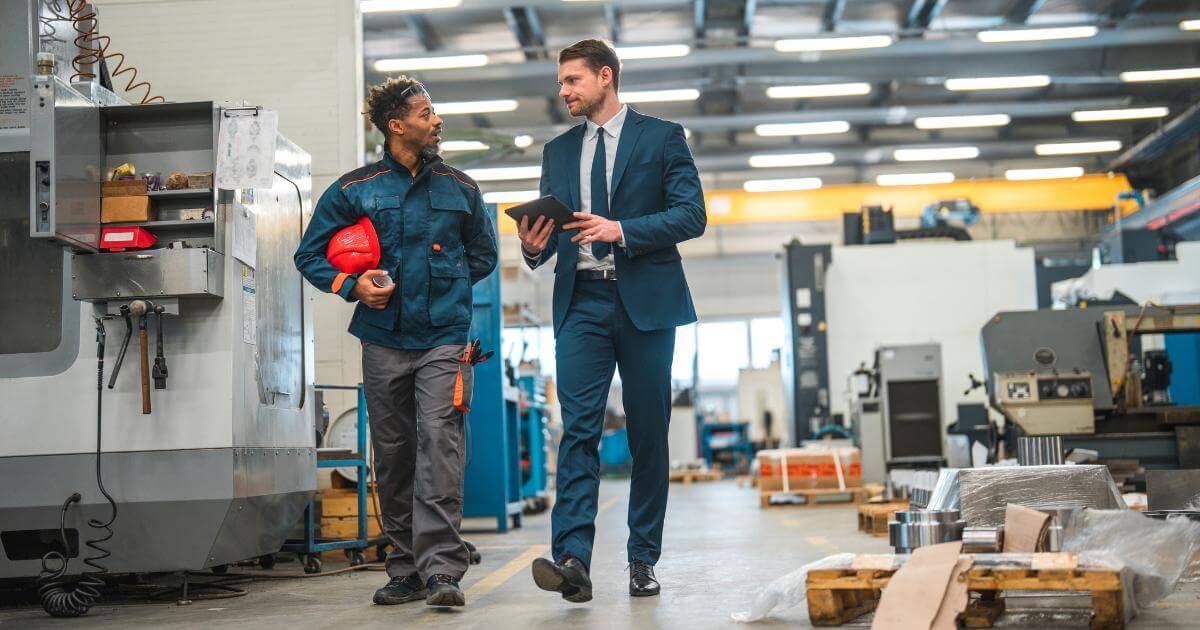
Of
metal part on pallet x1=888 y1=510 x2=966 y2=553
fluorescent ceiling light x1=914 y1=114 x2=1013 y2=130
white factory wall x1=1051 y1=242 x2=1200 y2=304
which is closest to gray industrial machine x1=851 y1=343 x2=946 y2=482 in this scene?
white factory wall x1=1051 y1=242 x2=1200 y2=304

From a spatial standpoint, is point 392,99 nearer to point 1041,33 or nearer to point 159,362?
point 159,362

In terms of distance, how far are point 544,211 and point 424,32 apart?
42.3 feet

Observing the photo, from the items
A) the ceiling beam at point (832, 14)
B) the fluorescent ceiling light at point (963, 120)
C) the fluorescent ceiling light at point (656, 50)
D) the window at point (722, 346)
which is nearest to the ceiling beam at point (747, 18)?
the fluorescent ceiling light at point (656, 50)

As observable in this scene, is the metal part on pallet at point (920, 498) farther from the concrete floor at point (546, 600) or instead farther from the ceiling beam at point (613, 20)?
the ceiling beam at point (613, 20)

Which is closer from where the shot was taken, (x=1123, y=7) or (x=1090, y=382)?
(x=1090, y=382)

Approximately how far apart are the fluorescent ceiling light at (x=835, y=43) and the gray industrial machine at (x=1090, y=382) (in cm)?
792

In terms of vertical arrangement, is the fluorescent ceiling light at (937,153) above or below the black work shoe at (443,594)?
above

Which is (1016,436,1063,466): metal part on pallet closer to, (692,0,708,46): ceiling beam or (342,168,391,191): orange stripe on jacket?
(342,168,391,191): orange stripe on jacket

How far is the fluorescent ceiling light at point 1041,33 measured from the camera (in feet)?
49.1

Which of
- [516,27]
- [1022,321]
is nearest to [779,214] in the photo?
[516,27]

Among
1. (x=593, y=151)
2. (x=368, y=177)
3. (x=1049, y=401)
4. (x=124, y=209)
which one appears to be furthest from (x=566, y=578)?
(x=1049, y=401)

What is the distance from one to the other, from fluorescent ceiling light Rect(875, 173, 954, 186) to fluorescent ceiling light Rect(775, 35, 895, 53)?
7.72 meters

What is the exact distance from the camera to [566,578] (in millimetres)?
3459

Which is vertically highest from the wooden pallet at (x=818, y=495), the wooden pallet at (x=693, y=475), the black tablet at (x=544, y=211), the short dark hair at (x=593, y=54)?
the short dark hair at (x=593, y=54)
